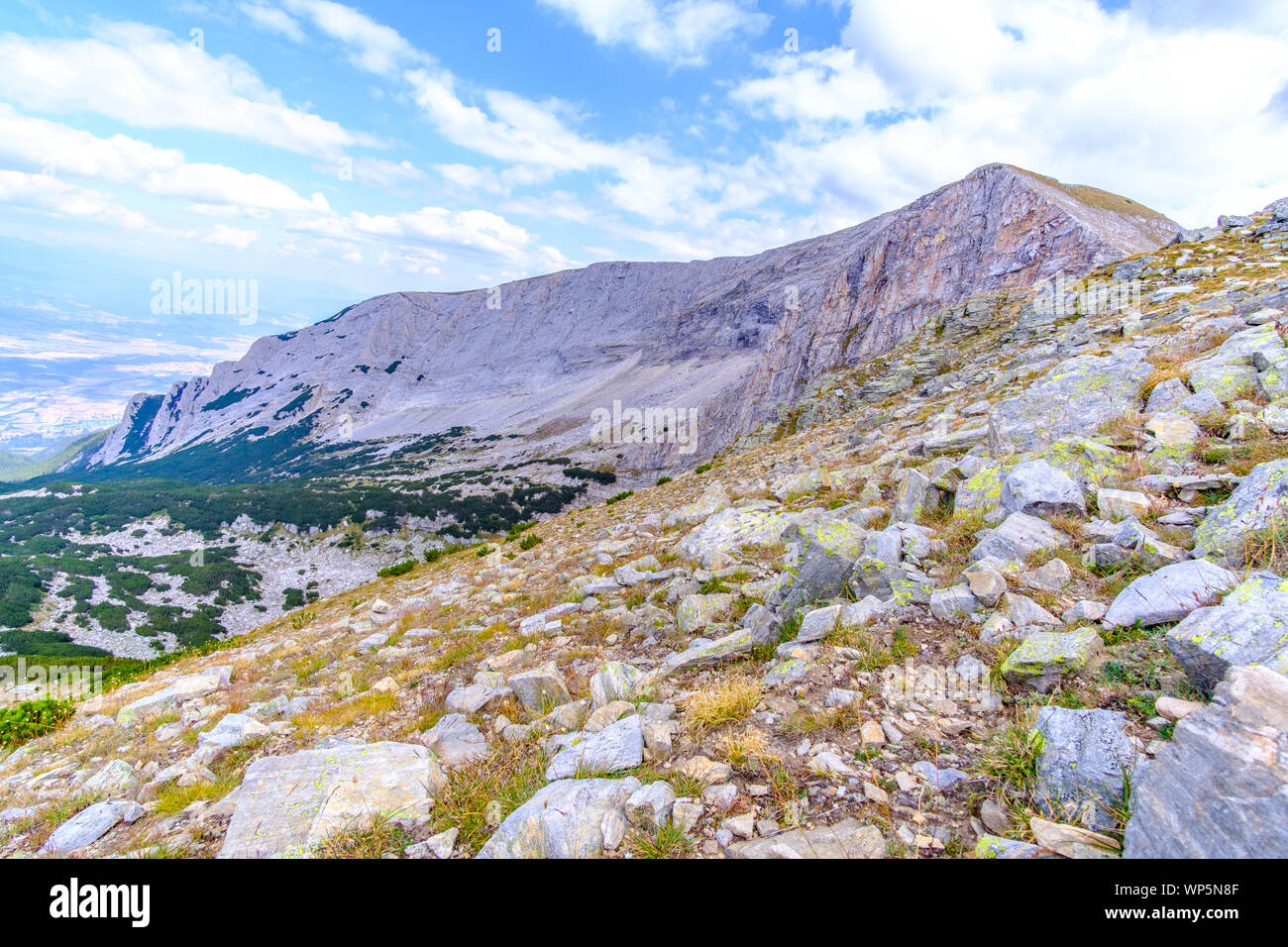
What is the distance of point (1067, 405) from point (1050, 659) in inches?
325

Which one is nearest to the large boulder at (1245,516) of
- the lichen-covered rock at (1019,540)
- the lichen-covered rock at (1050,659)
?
the lichen-covered rock at (1019,540)

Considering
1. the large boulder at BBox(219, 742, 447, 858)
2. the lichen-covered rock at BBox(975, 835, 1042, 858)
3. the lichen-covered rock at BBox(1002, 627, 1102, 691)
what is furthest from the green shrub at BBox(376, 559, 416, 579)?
the lichen-covered rock at BBox(975, 835, 1042, 858)

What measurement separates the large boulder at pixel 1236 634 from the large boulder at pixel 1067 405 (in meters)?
5.47

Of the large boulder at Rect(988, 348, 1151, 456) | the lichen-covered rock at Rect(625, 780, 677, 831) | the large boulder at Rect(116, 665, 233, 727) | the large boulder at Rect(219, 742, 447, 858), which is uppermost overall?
the large boulder at Rect(988, 348, 1151, 456)

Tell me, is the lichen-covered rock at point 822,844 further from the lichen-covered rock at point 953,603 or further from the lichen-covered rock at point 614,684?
the lichen-covered rock at point 953,603

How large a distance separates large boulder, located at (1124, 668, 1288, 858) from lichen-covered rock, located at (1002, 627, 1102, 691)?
1050mm

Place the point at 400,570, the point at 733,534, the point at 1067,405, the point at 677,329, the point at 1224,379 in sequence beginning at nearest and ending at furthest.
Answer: the point at 1224,379, the point at 1067,405, the point at 733,534, the point at 400,570, the point at 677,329

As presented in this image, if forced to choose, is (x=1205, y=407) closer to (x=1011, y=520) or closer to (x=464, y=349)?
(x=1011, y=520)

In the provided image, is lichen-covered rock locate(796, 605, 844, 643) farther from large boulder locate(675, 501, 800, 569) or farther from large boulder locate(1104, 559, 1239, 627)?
large boulder locate(675, 501, 800, 569)

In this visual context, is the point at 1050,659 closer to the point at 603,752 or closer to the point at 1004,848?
the point at 1004,848

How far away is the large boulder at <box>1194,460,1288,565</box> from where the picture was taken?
4.52 metres

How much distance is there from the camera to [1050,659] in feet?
12.3

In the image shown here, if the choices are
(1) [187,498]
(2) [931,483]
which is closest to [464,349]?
(1) [187,498]

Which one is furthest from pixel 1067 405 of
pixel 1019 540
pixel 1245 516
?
pixel 1019 540
